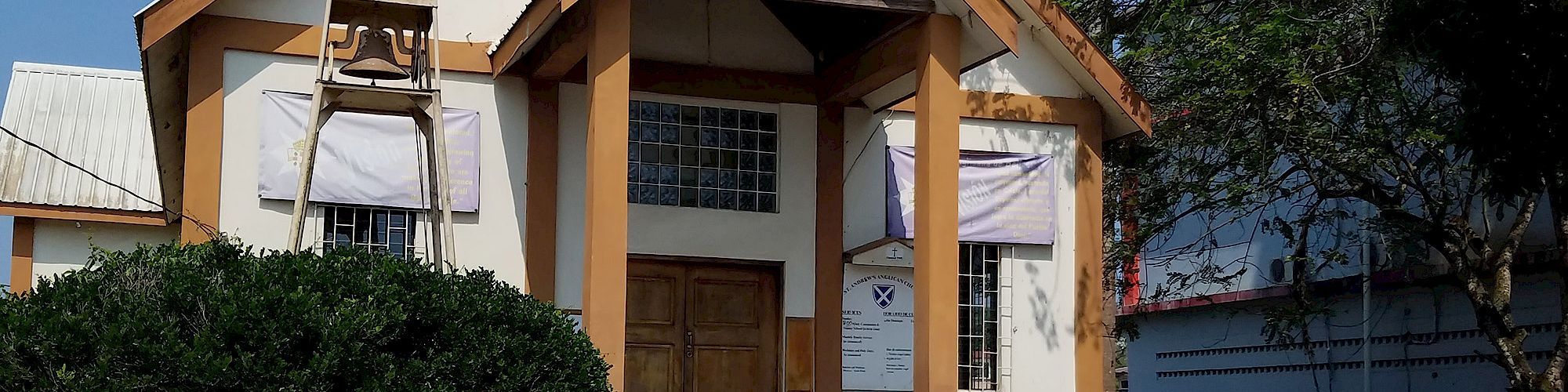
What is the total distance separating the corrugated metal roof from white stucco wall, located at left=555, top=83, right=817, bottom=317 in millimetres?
4778

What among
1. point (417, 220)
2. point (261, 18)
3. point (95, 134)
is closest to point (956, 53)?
point (417, 220)

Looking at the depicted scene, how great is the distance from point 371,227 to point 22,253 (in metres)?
4.68

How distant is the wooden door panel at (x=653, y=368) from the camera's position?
38.1ft

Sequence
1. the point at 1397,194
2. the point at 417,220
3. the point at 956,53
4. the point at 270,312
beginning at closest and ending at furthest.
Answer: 1. the point at 270,312
2. the point at 956,53
3. the point at 417,220
4. the point at 1397,194

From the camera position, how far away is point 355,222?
10867mm

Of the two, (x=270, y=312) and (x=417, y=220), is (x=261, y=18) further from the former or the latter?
(x=270, y=312)

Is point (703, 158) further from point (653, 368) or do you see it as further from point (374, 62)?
point (374, 62)

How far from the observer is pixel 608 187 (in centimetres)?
934

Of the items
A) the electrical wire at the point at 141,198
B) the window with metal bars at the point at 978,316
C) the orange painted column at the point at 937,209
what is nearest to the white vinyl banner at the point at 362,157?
the electrical wire at the point at 141,198

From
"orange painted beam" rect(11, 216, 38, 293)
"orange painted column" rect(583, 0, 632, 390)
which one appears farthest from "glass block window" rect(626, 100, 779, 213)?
"orange painted beam" rect(11, 216, 38, 293)

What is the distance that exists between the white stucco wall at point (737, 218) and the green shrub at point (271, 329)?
3865 millimetres

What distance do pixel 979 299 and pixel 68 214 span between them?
7723 millimetres

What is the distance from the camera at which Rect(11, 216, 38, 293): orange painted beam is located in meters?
13.6

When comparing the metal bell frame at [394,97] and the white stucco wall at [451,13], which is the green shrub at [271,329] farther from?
the white stucco wall at [451,13]
